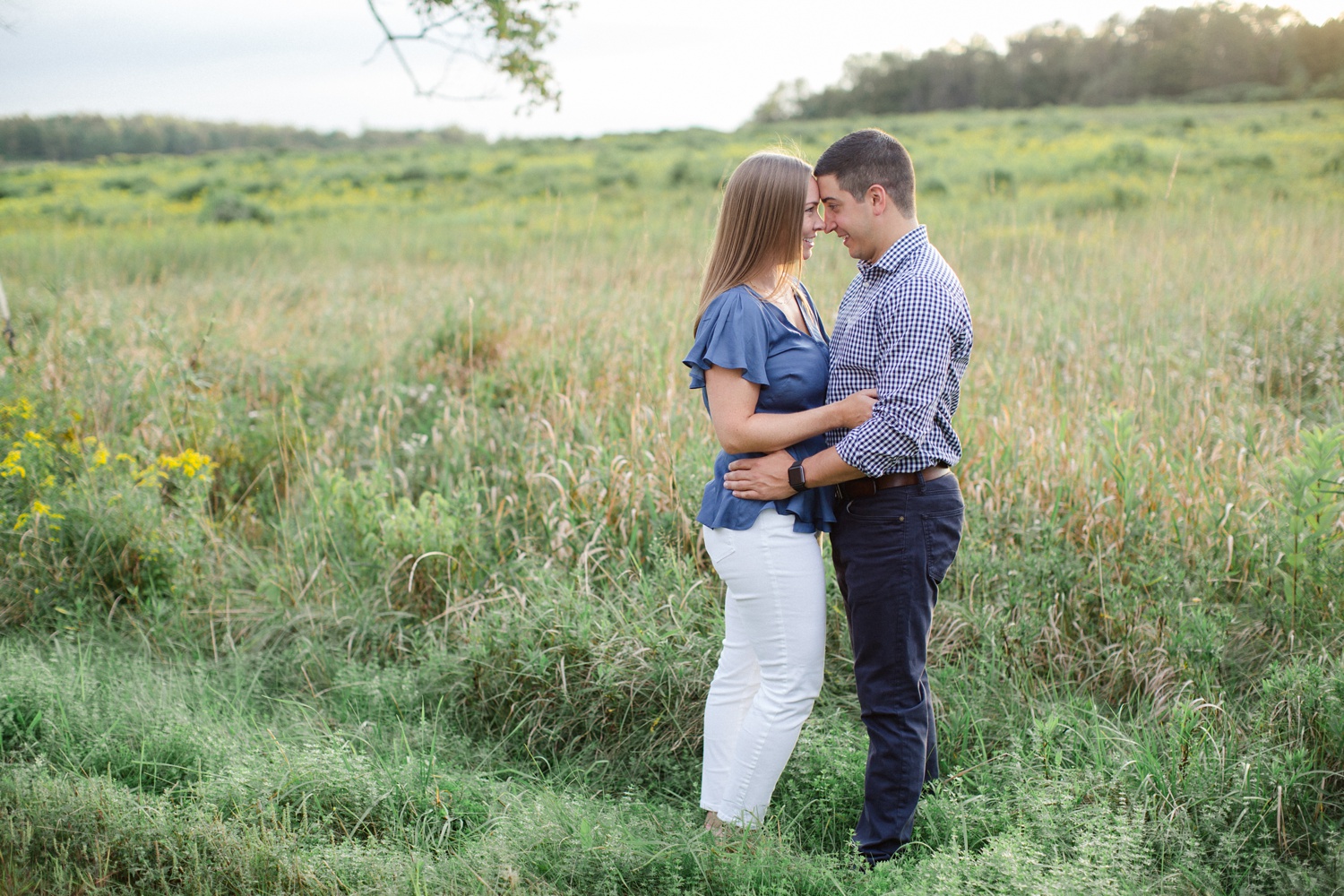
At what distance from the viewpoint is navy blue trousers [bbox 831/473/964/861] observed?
229 centimetres

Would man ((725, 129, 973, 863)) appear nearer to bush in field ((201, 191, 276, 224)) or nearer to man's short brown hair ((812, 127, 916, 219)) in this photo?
man's short brown hair ((812, 127, 916, 219))

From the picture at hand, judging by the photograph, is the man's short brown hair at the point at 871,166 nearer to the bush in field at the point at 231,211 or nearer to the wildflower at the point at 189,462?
the wildflower at the point at 189,462

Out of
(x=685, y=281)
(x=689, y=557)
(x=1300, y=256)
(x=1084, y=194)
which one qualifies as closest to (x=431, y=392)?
(x=685, y=281)

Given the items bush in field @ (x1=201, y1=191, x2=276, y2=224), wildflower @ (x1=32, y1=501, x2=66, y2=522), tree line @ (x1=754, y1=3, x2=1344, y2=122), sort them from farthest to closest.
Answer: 1. tree line @ (x1=754, y1=3, x2=1344, y2=122)
2. bush in field @ (x1=201, y1=191, x2=276, y2=224)
3. wildflower @ (x1=32, y1=501, x2=66, y2=522)

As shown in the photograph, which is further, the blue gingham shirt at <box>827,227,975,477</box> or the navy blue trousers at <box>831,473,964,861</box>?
the navy blue trousers at <box>831,473,964,861</box>

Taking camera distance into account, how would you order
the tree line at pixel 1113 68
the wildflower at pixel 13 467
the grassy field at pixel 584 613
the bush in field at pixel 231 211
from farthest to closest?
the tree line at pixel 1113 68, the bush in field at pixel 231 211, the wildflower at pixel 13 467, the grassy field at pixel 584 613

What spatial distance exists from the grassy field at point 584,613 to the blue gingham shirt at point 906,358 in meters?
1.05

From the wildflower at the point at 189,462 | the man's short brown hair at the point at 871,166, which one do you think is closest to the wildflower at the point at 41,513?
the wildflower at the point at 189,462

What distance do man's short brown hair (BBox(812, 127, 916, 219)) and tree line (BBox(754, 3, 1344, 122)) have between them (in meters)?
42.2

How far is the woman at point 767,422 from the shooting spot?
2.26 m

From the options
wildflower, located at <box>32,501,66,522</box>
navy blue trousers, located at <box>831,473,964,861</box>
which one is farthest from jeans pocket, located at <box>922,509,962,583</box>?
wildflower, located at <box>32,501,66,522</box>

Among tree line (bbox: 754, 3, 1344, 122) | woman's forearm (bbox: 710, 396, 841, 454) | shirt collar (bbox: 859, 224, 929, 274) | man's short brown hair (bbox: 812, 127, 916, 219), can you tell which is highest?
tree line (bbox: 754, 3, 1344, 122)

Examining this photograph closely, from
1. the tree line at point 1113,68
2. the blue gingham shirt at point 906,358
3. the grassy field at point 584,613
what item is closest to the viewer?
the blue gingham shirt at point 906,358

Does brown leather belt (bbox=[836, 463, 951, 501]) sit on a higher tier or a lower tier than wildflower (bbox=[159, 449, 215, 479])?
higher
